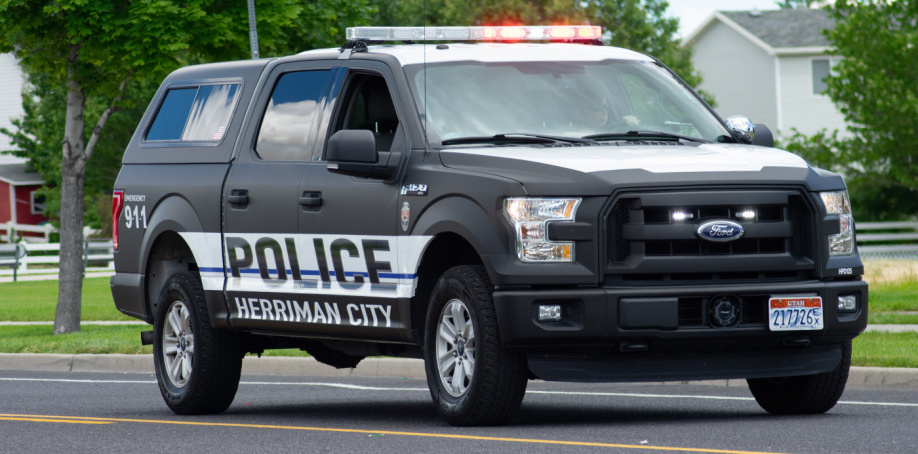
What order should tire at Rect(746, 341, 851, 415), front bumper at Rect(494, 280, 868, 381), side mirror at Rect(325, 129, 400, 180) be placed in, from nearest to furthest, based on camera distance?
front bumper at Rect(494, 280, 868, 381) → side mirror at Rect(325, 129, 400, 180) → tire at Rect(746, 341, 851, 415)

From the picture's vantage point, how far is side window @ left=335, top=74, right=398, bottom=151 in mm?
9391

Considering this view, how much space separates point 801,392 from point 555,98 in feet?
7.12

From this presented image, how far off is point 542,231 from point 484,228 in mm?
320

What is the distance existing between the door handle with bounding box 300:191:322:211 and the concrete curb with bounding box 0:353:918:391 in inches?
160

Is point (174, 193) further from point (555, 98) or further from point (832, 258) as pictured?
point (832, 258)

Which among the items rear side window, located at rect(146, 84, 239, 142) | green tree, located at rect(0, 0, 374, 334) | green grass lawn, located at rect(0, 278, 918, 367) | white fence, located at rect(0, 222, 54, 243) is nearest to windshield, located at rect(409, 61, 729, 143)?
rear side window, located at rect(146, 84, 239, 142)

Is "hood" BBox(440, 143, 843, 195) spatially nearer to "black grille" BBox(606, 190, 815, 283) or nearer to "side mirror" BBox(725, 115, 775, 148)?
"black grille" BBox(606, 190, 815, 283)

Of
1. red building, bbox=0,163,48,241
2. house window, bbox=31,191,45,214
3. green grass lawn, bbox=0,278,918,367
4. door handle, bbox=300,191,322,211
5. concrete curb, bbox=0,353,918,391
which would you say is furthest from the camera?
house window, bbox=31,191,45,214

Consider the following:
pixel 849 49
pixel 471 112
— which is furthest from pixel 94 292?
pixel 471 112

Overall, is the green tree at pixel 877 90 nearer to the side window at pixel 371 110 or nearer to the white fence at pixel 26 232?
the white fence at pixel 26 232

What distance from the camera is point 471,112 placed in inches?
355

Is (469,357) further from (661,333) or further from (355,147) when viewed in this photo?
(355,147)

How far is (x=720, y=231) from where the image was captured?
7.99 m

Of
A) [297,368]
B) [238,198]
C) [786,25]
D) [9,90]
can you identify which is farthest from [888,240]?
[238,198]
